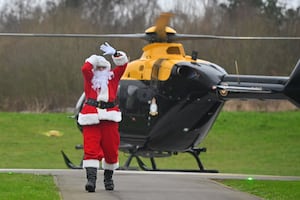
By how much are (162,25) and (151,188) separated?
949 cm

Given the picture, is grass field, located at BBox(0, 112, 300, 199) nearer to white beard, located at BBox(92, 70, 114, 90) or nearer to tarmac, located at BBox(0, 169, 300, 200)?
tarmac, located at BBox(0, 169, 300, 200)

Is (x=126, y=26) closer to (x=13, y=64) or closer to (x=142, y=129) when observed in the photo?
(x=13, y=64)

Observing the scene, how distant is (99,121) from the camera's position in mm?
12148

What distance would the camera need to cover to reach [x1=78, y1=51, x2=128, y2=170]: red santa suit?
12.1 meters

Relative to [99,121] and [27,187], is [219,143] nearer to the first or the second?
[99,121]

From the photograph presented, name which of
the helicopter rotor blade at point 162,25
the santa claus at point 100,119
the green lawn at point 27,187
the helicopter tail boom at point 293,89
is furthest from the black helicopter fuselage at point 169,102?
the santa claus at point 100,119

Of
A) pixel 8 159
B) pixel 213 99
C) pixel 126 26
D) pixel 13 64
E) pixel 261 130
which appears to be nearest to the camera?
pixel 213 99

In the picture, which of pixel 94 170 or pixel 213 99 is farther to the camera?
pixel 213 99

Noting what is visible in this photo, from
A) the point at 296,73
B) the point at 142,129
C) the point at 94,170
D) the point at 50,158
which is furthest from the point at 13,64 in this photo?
the point at 94,170

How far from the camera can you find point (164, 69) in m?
21.3

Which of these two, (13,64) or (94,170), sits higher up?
(94,170)

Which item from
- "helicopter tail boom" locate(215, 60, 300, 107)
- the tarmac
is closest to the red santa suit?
the tarmac

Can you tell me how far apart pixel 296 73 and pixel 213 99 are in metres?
4.96

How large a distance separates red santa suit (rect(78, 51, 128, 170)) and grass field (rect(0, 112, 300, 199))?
18.6 meters
